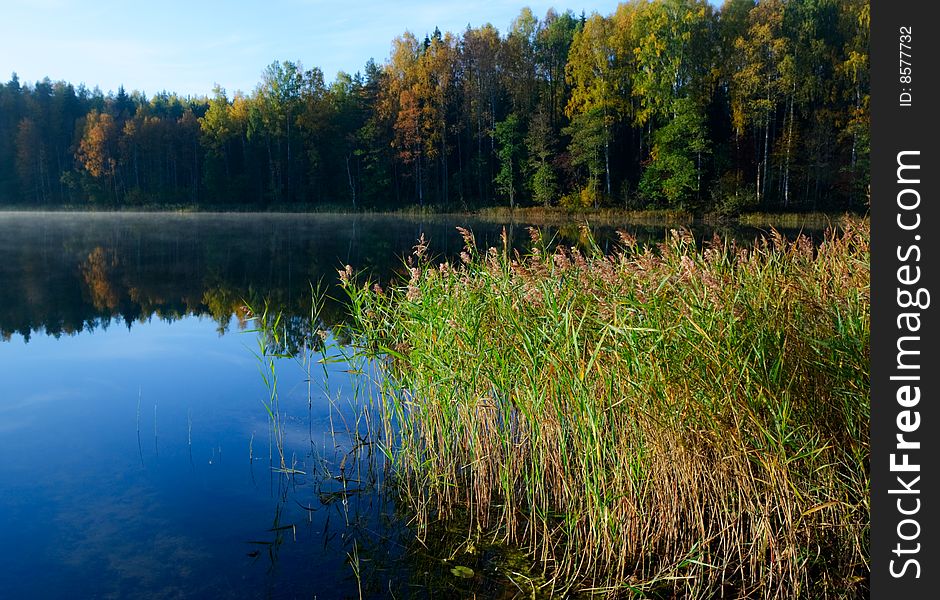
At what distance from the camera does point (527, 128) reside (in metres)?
49.3

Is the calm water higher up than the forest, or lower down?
lower down

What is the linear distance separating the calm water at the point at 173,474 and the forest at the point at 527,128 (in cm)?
3091

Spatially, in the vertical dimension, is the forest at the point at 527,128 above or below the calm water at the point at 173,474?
above

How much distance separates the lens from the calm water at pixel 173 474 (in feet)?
15.3

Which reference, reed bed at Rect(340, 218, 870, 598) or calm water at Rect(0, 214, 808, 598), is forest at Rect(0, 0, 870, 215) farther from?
reed bed at Rect(340, 218, 870, 598)

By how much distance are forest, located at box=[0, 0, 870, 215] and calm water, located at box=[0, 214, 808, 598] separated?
3091 cm

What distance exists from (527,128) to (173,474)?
45.5m

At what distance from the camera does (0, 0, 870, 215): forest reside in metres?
39.0

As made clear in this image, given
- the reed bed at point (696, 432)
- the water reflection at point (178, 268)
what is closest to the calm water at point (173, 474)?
the water reflection at point (178, 268)

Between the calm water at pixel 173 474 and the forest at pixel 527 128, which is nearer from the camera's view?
the calm water at pixel 173 474

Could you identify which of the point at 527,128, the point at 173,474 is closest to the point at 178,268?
the point at 173,474

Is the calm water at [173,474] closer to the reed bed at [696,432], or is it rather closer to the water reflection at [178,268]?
the water reflection at [178,268]

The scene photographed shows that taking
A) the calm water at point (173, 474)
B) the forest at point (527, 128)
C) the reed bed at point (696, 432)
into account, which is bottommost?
the calm water at point (173, 474)

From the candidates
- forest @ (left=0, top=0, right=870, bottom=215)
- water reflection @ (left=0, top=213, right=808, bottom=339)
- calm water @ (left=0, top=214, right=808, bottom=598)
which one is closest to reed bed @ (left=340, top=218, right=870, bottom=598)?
calm water @ (left=0, top=214, right=808, bottom=598)
